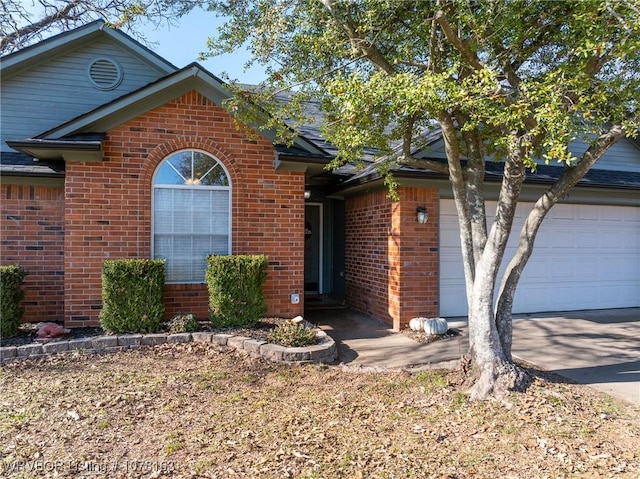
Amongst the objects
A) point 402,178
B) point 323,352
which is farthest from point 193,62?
point 323,352

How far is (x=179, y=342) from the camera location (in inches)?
238

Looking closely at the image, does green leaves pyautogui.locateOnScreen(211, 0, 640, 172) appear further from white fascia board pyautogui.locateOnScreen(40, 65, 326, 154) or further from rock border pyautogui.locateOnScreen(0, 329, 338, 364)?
rock border pyautogui.locateOnScreen(0, 329, 338, 364)

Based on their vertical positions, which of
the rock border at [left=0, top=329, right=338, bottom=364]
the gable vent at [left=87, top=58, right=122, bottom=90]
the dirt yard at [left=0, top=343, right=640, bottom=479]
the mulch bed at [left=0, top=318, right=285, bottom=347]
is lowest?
the dirt yard at [left=0, top=343, right=640, bottom=479]

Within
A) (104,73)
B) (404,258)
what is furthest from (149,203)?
(404,258)

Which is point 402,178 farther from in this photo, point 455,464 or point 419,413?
point 455,464

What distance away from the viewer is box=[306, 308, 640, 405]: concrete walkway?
5258 millimetres

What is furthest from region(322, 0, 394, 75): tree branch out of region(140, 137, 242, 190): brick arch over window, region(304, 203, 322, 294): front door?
region(304, 203, 322, 294): front door

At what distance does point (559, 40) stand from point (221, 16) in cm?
467

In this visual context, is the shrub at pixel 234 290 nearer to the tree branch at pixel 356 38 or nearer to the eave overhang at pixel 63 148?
the eave overhang at pixel 63 148

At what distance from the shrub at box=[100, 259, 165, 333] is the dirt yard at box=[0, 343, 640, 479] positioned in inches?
37.3

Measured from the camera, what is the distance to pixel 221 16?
626 centimetres

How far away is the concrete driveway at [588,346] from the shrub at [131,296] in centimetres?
547

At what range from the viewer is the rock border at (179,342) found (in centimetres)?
543

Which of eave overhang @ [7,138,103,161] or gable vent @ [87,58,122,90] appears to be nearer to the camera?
eave overhang @ [7,138,103,161]
